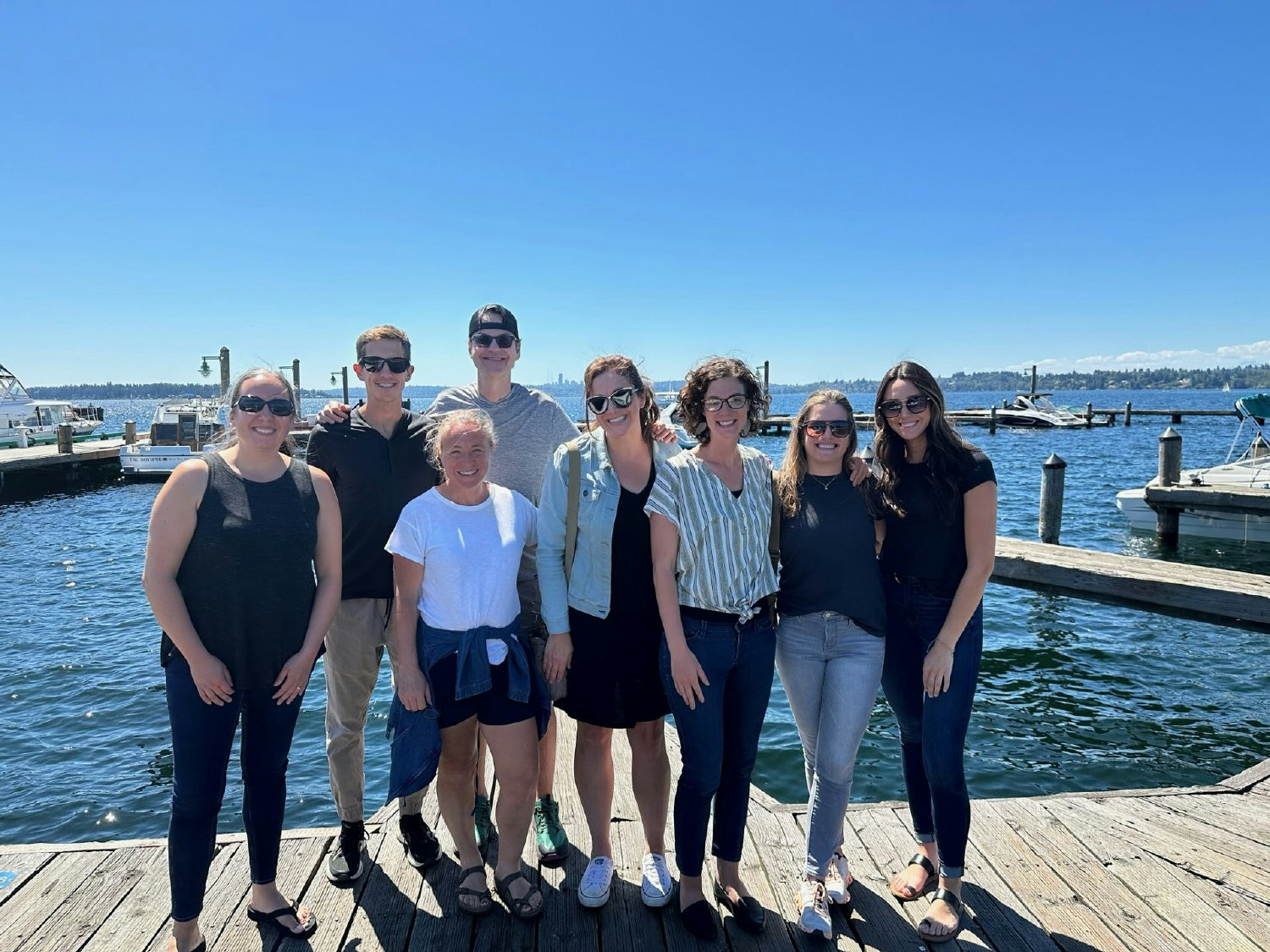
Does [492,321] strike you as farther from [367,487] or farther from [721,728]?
[721,728]

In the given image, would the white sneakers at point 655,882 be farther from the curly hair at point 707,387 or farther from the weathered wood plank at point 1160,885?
the weathered wood plank at point 1160,885

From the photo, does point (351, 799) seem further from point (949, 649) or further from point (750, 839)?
point (949, 649)

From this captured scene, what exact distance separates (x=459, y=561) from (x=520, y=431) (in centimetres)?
81

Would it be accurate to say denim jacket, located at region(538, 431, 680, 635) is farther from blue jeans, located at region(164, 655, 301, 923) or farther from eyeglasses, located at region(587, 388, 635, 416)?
blue jeans, located at region(164, 655, 301, 923)

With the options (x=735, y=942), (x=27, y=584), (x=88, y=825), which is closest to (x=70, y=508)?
(x=27, y=584)

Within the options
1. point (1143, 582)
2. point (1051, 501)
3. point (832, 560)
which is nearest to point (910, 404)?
point (832, 560)

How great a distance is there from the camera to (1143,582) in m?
6.62

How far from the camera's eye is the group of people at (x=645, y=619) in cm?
263

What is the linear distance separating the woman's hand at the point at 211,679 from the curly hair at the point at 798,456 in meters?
2.00

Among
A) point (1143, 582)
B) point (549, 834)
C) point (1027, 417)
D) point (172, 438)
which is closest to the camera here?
point (549, 834)

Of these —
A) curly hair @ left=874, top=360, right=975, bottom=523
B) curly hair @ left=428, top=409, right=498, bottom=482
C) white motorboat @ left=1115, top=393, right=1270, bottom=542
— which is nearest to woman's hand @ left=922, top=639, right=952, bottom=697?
curly hair @ left=874, top=360, right=975, bottom=523

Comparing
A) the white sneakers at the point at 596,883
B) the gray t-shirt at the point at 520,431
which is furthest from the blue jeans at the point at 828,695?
the gray t-shirt at the point at 520,431

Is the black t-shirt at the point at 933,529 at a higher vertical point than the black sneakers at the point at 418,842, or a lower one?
higher

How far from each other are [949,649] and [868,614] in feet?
1.06
